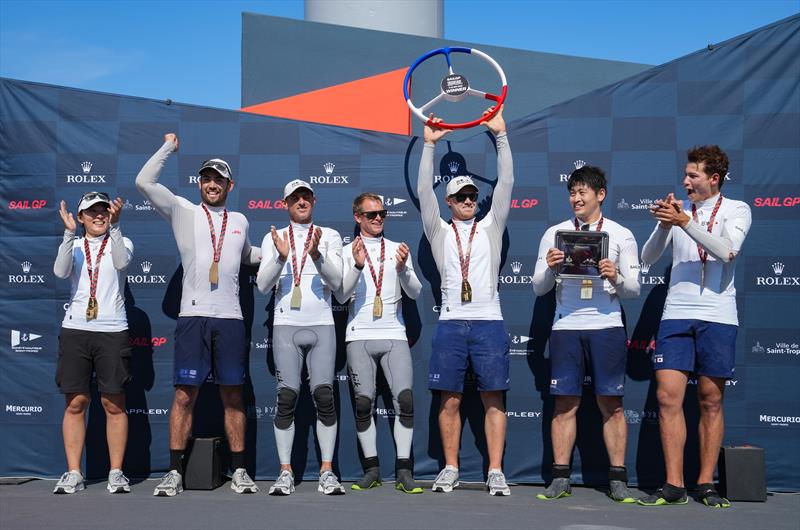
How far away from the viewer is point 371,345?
16.4 ft

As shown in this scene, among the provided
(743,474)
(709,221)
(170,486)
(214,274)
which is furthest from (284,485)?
(709,221)

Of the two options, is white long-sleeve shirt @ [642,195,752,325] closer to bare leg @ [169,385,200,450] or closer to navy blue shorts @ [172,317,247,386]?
navy blue shorts @ [172,317,247,386]

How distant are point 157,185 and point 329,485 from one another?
217 centimetres

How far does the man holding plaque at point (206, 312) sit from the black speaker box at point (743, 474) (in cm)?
286

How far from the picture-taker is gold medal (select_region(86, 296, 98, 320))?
495cm

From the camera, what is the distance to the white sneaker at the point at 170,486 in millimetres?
4758

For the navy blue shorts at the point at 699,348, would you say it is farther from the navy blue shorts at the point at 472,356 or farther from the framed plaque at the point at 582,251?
the navy blue shorts at the point at 472,356

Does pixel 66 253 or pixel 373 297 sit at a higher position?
pixel 66 253

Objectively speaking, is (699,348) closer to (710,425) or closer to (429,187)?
(710,425)

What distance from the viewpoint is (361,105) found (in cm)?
797

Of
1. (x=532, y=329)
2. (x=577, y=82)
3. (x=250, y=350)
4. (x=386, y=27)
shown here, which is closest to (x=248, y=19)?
(x=386, y=27)

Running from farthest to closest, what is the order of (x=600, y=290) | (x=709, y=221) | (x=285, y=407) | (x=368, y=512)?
(x=285, y=407) → (x=600, y=290) → (x=709, y=221) → (x=368, y=512)

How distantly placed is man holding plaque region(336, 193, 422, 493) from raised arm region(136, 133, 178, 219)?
1.19 metres

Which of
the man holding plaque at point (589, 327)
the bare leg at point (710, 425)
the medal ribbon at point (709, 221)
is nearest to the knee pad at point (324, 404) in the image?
the man holding plaque at point (589, 327)
